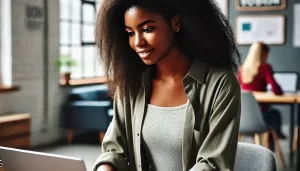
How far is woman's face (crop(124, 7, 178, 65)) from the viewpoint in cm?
128

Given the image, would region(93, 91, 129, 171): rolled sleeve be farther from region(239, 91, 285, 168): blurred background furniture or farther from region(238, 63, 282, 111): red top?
region(238, 63, 282, 111): red top

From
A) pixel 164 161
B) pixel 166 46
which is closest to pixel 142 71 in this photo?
pixel 166 46

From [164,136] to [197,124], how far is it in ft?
0.34

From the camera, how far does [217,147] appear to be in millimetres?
1259

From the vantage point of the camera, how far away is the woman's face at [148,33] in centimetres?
128

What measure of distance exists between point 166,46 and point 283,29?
685cm

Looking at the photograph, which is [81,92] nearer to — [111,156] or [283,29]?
[283,29]

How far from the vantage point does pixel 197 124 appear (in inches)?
51.7

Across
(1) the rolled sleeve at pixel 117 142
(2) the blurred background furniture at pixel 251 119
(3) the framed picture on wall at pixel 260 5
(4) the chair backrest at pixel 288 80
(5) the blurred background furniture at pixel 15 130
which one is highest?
(3) the framed picture on wall at pixel 260 5

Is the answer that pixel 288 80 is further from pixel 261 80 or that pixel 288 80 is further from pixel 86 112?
pixel 86 112

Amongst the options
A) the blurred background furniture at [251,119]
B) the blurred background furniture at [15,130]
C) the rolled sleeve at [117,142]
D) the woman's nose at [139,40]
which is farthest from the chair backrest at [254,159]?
the blurred background furniture at [15,130]

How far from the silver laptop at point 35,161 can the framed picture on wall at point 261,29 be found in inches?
282

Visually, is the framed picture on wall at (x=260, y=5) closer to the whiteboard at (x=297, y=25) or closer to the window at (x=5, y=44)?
the whiteboard at (x=297, y=25)

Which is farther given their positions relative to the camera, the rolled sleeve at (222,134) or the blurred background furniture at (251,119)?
the blurred background furniture at (251,119)
